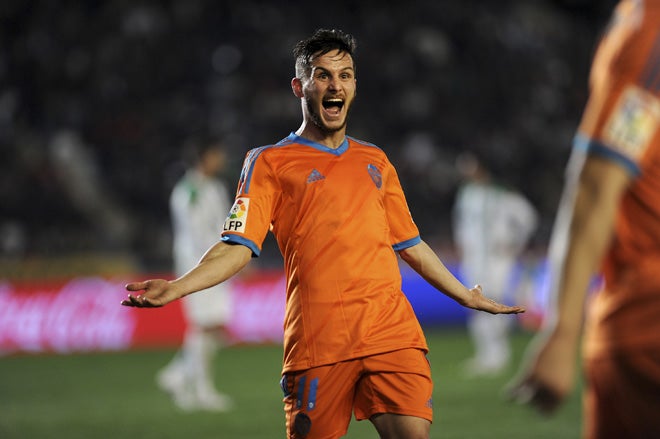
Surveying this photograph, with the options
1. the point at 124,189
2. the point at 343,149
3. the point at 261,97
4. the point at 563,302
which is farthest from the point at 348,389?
the point at 261,97

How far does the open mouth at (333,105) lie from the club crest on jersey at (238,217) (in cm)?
55

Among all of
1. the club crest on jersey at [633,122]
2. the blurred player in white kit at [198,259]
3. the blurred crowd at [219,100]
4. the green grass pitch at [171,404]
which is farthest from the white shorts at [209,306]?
the club crest on jersey at [633,122]

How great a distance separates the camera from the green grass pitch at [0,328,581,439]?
845 cm

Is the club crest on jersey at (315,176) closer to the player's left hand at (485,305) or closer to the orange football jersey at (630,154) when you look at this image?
the player's left hand at (485,305)

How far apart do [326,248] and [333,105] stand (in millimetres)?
628

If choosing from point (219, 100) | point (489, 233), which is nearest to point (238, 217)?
point (489, 233)

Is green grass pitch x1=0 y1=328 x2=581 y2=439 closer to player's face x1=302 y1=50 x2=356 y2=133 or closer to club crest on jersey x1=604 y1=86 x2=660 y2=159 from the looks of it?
player's face x1=302 y1=50 x2=356 y2=133

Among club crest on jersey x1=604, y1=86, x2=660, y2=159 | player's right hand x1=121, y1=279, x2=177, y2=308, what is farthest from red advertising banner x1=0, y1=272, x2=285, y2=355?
club crest on jersey x1=604, y1=86, x2=660, y2=159

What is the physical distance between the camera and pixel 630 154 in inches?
89.7

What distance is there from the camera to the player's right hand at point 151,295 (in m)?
3.60

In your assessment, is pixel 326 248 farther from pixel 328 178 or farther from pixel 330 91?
pixel 330 91

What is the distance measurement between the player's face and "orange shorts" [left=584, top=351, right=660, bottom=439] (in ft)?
7.00

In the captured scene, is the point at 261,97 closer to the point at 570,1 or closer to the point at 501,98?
the point at 501,98

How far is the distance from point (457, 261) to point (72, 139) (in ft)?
24.1
